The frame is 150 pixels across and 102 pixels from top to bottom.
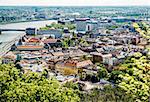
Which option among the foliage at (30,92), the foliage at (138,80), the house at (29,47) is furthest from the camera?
the house at (29,47)

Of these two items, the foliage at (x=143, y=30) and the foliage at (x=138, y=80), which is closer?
the foliage at (x=138, y=80)

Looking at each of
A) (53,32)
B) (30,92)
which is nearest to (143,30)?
(30,92)

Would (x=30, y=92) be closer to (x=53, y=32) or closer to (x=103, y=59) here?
(x=103, y=59)

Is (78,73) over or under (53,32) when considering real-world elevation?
over

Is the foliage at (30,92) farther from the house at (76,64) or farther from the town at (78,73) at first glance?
the house at (76,64)

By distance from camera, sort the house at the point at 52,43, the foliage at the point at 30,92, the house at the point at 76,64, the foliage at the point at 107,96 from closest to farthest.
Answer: the foliage at the point at 30,92
the foliage at the point at 107,96
the house at the point at 76,64
the house at the point at 52,43

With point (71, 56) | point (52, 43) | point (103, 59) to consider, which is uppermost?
point (103, 59)

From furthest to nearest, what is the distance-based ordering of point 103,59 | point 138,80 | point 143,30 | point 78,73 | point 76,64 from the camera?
point 103,59
point 76,64
point 78,73
point 143,30
point 138,80

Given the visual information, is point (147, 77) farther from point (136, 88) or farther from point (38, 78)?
point (38, 78)

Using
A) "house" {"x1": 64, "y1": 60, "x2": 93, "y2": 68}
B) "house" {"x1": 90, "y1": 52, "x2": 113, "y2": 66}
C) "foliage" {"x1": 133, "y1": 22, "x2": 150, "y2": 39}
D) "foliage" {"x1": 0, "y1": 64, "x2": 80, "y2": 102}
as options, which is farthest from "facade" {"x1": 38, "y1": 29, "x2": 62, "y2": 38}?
"foliage" {"x1": 133, "y1": 22, "x2": 150, "y2": 39}

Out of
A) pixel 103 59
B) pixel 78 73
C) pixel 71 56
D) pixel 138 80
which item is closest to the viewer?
pixel 138 80

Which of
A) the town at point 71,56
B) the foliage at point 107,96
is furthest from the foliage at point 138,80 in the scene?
the foliage at point 107,96
